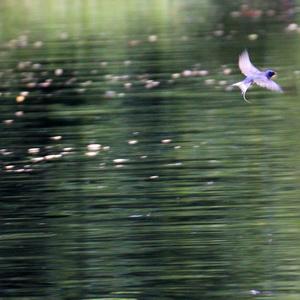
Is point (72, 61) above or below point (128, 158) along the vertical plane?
below

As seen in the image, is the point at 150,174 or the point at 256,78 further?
the point at 150,174

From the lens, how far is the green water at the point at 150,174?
7.96m

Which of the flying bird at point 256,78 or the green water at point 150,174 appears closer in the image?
the green water at point 150,174

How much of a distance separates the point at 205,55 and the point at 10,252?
12.0 metres

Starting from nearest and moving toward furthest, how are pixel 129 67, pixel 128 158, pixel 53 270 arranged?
1. pixel 53 270
2. pixel 128 158
3. pixel 129 67

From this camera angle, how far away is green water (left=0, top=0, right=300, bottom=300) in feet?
26.1

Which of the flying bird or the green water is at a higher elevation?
the flying bird

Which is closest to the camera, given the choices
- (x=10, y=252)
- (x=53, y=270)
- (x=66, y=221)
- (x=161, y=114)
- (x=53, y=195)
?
(x=53, y=270)

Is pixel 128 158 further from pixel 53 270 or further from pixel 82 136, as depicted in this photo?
pixel 53 270

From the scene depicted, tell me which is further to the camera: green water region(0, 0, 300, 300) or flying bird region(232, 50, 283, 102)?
flying bird region(232, 50, 283, 102)

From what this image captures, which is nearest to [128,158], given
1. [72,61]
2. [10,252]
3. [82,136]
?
[82,136]

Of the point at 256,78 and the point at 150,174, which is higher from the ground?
the point at 256,78

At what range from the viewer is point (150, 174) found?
1107 cm

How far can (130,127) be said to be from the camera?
44.7 ft
